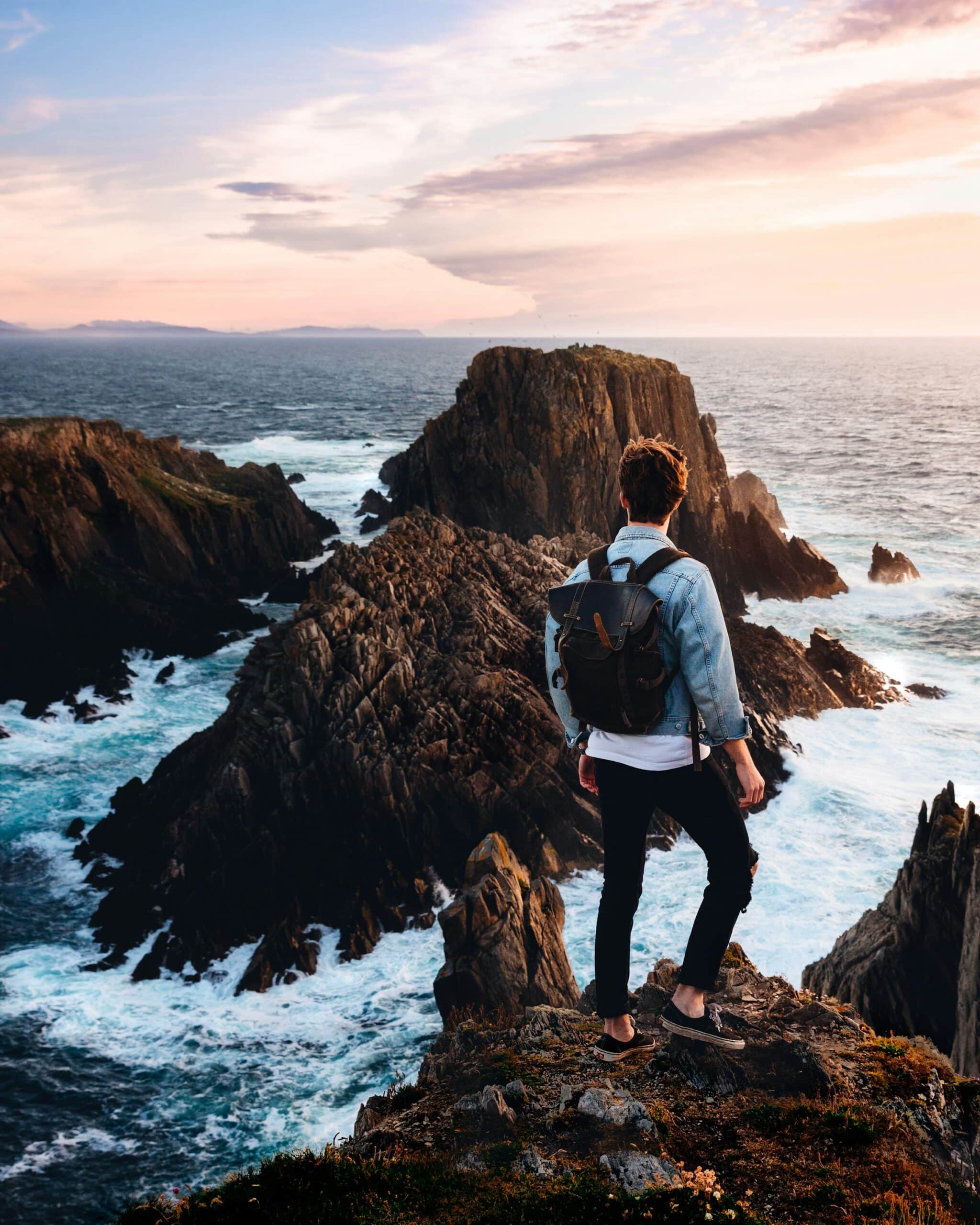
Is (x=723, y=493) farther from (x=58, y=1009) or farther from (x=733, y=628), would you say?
(x=58, y=1009)

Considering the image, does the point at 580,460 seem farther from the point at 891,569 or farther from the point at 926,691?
the point at 926,691

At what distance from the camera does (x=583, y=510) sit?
47.2 metres

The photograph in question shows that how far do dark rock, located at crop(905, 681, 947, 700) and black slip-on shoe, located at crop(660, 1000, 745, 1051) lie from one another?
31.9 m

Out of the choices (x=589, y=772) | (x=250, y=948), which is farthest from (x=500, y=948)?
(x=589, y=772)

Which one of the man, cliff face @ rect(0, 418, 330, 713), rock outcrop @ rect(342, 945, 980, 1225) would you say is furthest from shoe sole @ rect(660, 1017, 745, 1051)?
cliff face @ rect(0, 418, 330, 713)

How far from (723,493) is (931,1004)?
39108 millimetres

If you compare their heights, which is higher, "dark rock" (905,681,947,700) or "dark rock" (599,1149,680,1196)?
"dark rock" (599,1149,680,1196)

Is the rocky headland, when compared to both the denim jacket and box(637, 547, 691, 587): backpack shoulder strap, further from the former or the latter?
box(637, 547, 691, 587): backpack shoulder strap

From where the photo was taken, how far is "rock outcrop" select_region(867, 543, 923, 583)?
50094mm

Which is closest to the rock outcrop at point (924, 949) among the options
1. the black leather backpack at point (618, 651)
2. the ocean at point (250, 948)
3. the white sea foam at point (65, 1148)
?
the ocean at point (250, 948)

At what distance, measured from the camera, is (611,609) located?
17.3 ft

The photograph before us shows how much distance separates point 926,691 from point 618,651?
34.3 m

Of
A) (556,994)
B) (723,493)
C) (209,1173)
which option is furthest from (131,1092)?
(723,493)

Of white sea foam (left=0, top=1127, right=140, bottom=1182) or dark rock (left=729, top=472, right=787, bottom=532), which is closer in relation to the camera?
white sea foam (left=0, top=1127, right=140, bottom=1182)
